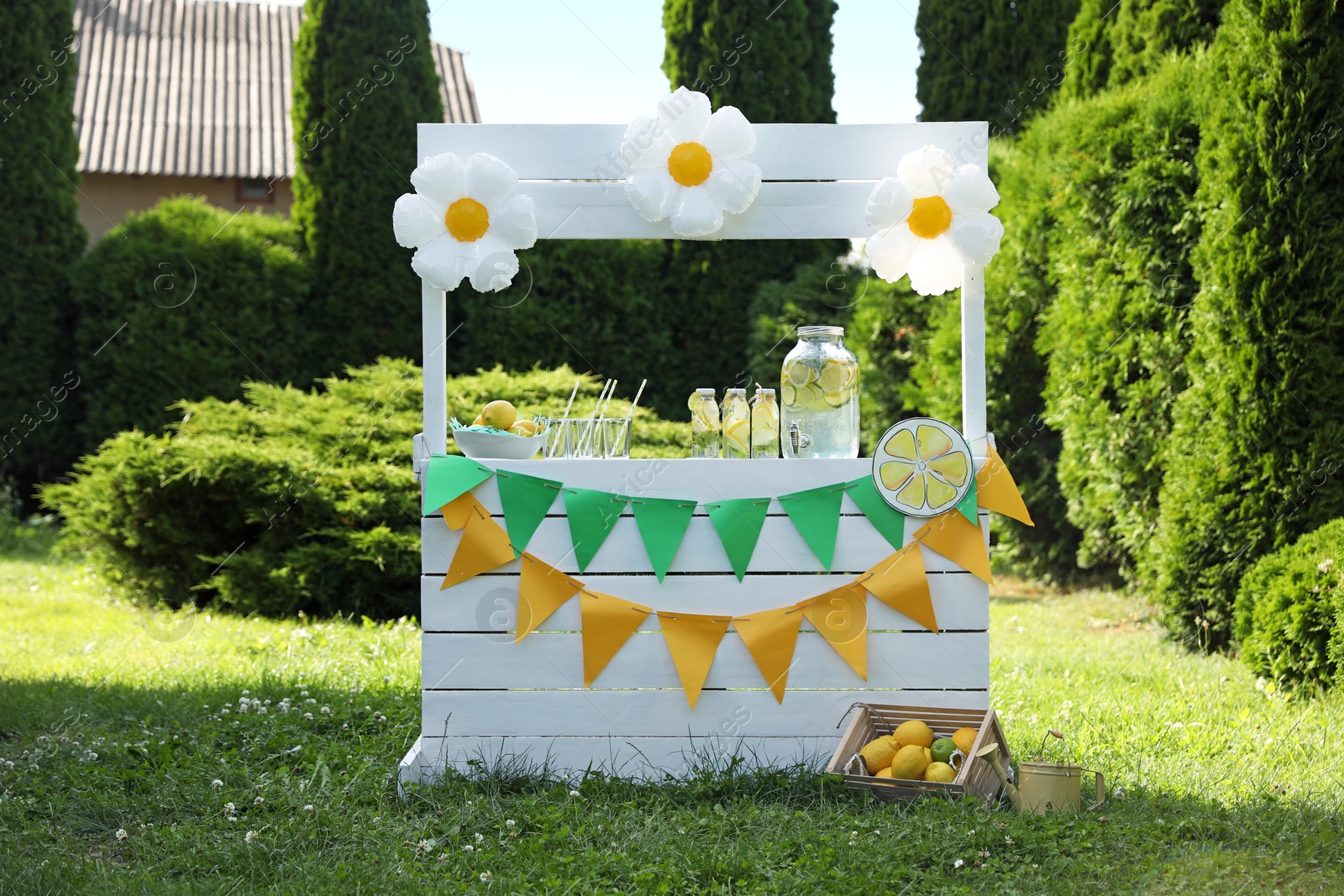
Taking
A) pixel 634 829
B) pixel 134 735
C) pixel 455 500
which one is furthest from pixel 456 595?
pixel 134 735

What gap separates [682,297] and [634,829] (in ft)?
23.0

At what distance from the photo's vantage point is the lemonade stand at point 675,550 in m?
2.91

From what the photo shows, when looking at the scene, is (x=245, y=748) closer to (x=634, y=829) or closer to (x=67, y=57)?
(x=634, y=829)

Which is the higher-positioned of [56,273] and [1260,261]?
[56,273]

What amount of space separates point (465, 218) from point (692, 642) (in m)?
1.32

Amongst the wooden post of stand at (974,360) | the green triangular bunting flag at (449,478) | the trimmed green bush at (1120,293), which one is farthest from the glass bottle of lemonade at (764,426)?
the trimmed green bush at (1120,293)

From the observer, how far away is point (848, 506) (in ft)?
9.64

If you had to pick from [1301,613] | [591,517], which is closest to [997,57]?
[1301,613]

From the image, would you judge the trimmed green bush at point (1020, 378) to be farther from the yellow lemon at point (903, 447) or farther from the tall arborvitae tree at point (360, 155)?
the tall arborvitae tree at point (360, 155)

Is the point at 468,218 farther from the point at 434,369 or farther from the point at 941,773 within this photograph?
the point at 941,773

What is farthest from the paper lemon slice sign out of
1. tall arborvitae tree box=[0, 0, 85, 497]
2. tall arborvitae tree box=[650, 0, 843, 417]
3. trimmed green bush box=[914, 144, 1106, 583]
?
tall arborvitae tree box=[0, 0, 85, 497]

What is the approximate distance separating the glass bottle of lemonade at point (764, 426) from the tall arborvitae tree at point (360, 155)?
6155mm

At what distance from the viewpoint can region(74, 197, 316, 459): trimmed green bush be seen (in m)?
8.62

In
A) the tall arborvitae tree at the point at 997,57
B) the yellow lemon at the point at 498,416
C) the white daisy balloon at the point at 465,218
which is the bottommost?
the yellow lemon at the point at 498,416
